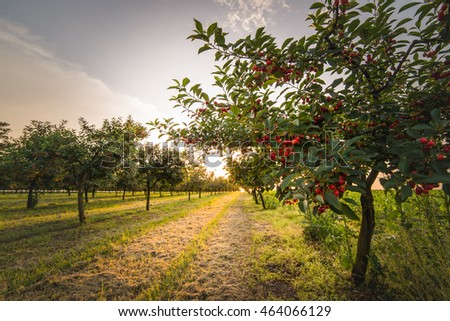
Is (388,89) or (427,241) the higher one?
(388,89)

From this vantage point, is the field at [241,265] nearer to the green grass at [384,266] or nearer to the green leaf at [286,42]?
the green grass at [384,266]

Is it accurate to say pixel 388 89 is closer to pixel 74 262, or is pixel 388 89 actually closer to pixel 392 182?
pixel 392 182

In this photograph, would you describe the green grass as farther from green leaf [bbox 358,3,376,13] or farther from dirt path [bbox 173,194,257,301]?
green leaf [bbox 358,3,376,13]

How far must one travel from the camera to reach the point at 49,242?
6.46m

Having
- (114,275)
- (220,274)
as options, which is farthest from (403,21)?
(114,275)

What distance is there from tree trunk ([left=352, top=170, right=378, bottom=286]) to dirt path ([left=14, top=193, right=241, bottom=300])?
351 centimetres

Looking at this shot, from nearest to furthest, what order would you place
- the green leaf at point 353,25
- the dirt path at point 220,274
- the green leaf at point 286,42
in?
the green leaf at point 353,25
the green leaf at point 286,42
the dirt path at point 220,274

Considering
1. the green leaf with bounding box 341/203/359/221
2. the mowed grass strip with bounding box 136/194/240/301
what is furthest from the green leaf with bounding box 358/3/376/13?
the mowed grass strip with bounding box 136/194/240/301

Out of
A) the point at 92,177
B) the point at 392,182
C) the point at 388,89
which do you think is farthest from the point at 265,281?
the point at 92,177

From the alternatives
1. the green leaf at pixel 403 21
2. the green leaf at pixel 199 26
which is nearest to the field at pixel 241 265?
the green leaf at pixel 403 21

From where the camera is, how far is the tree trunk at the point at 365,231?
2.97m

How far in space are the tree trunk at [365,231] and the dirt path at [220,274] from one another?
69.0 inches

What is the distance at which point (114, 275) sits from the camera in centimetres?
404

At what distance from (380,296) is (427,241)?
4.24 feet
